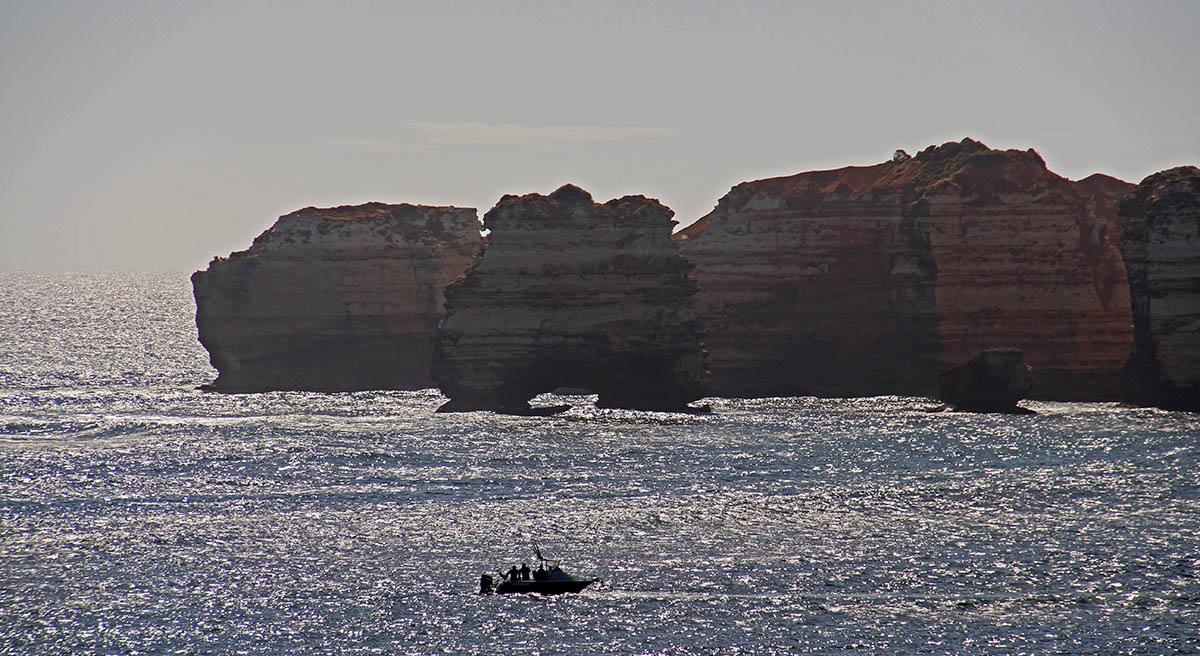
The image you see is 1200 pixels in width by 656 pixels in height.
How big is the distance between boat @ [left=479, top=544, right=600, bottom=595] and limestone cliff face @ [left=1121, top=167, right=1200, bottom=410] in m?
50.4

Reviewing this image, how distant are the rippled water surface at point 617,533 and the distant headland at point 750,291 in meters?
4.65

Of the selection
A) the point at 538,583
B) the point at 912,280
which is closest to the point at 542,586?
the point at 538,583

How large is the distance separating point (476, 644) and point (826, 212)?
235 ft

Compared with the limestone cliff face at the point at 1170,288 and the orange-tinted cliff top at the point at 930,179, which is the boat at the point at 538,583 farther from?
the orange-tinted cliff top at the point at 930,179

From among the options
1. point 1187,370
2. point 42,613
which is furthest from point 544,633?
point 1187,370

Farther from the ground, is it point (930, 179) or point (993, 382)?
point (930, 179)

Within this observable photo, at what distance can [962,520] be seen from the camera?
56.2 metres

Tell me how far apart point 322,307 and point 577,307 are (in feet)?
102

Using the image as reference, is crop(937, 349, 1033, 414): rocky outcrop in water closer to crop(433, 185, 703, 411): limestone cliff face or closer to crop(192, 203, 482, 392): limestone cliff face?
crop(433, 185, 703, 411): limestone cliff face

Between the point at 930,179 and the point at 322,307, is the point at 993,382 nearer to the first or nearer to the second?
the point at 930,179

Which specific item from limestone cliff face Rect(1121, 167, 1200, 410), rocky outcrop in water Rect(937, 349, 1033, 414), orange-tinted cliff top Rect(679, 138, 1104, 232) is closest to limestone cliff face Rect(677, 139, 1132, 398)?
orange-tinted cliff top Rect(679, 138, 1104, 232)

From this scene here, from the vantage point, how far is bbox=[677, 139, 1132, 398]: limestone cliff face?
331ft

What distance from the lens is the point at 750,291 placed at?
107188mm

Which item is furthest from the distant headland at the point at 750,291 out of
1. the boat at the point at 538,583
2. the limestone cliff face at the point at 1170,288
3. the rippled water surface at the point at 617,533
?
the boat at the point at 538,583
